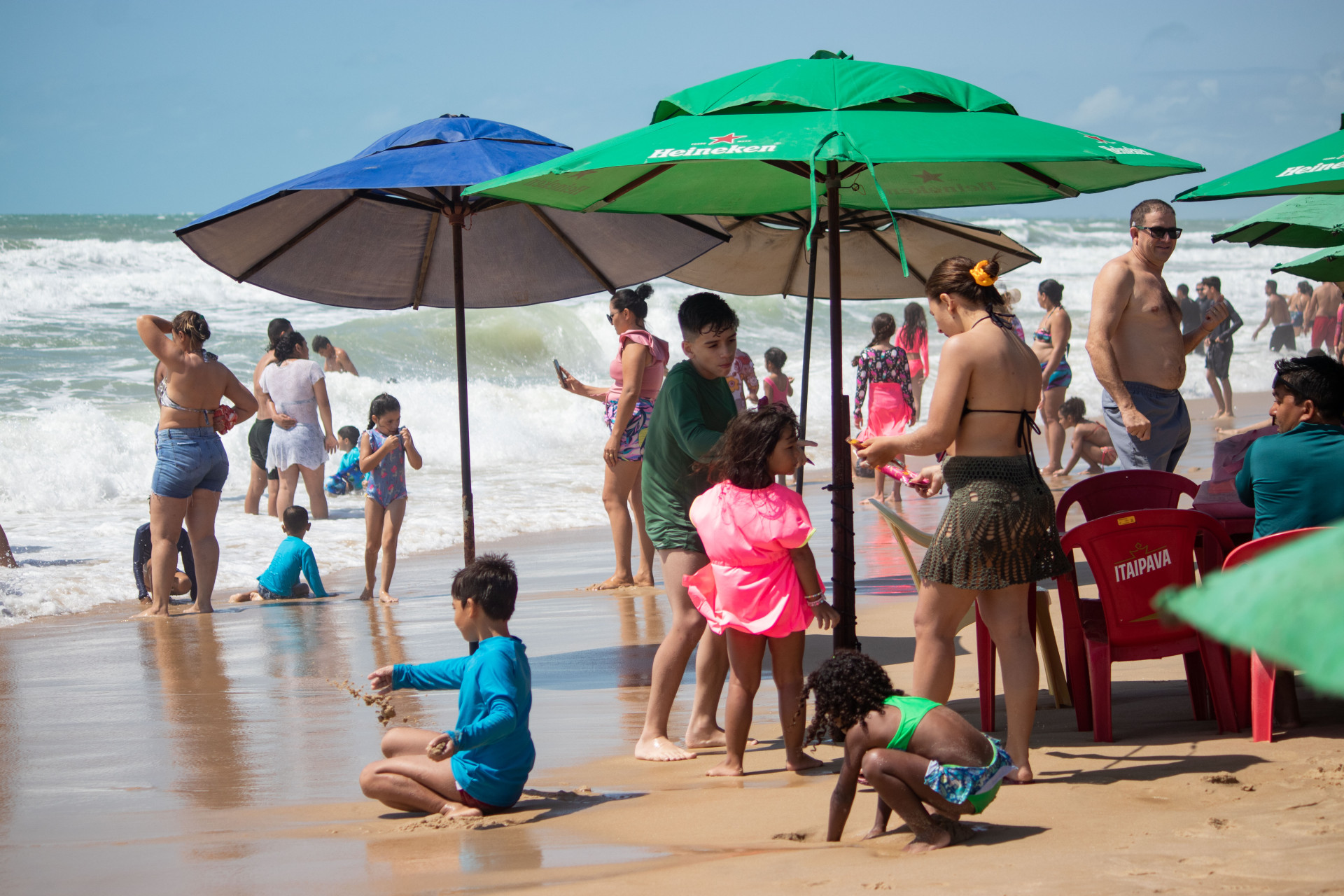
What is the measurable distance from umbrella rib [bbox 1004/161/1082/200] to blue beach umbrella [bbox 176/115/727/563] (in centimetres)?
178

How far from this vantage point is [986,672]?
13.6ft

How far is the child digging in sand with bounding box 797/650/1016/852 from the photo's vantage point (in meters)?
3.06

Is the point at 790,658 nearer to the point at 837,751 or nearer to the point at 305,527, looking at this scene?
the point at 837,751

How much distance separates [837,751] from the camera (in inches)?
169

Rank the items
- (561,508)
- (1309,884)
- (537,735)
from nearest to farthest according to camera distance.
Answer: (1309,884)
(537,735)
(561,508)

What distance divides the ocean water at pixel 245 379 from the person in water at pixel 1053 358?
4228mm

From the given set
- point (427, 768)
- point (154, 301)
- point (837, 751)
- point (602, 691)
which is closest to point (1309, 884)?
point (837, 751)

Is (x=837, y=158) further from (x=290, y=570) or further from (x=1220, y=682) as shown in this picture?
(x=290, y=570)

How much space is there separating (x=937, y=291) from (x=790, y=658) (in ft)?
4.30

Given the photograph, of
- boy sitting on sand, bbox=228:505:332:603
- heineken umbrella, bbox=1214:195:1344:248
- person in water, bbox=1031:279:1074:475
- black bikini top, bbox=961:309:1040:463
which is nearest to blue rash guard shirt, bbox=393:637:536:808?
black bikini top, bbox=961:309:1040:463

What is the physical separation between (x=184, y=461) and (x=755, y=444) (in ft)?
15.9

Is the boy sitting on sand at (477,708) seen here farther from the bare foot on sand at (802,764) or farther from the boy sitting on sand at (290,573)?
the boy sitting on sand at (290,573)

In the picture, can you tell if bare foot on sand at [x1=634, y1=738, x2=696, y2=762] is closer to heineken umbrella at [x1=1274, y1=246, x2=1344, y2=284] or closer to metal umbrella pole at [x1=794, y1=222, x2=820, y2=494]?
metal umbrella pole at [x1=794, y1=222, x2=820, y2=494]

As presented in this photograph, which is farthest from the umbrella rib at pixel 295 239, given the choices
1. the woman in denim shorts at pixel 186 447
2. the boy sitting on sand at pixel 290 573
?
the boy sitting on sand at pixel 290 573
